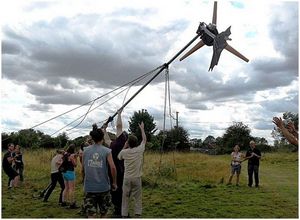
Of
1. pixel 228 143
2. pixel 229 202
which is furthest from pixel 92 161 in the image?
pixel 228 143

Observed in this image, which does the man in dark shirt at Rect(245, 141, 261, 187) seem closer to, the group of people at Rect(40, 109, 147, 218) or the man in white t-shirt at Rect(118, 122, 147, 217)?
the group of people at Rect(40, 109, 147, 218)

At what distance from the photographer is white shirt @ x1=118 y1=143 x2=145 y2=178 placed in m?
7.52

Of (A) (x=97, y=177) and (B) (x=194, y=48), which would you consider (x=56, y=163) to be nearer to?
(A) (x=97, y=177)

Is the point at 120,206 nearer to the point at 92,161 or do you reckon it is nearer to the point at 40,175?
the point at 92,161

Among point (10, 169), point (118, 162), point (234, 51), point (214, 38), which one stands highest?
point (214, 38)

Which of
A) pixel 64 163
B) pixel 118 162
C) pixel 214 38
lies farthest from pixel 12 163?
pixel 214 38

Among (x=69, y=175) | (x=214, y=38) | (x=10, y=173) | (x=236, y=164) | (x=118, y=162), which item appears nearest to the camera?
(x=118, y=162)

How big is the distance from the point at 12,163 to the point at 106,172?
9.04 metres

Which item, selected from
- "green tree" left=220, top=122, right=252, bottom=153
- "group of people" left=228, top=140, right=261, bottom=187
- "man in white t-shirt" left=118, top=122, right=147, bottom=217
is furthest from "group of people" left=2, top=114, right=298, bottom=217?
"green tree" left=220, top=122, right=252, bottom=153

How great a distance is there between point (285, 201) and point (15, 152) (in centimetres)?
889

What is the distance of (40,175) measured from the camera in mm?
16969

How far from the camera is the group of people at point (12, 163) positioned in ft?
40.7

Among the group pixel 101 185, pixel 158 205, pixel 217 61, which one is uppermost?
pixel 217 61

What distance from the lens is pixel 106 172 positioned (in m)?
6.18
